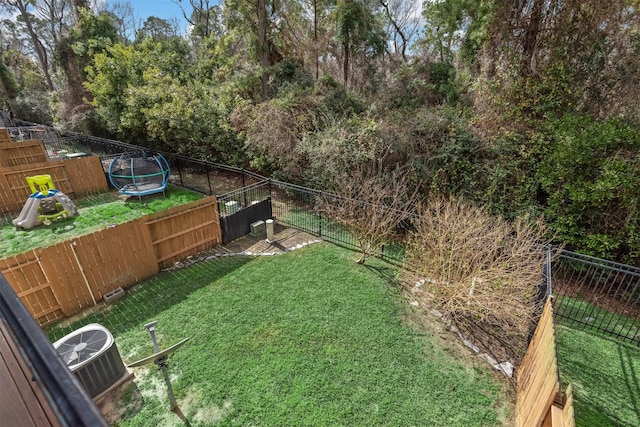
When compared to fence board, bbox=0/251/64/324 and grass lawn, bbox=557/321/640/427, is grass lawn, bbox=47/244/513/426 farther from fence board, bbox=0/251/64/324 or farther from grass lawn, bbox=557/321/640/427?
grass lawn, bbox=557/321/640/427

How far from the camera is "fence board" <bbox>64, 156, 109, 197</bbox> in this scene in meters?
10.2

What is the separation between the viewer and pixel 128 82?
43.6ft

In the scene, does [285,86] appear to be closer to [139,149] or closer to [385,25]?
[139,149]

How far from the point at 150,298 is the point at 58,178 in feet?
25.9

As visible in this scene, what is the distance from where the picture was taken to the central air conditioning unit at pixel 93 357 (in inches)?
142

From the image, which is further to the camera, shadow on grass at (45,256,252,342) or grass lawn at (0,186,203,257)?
grass lawn at (0,186,203,257)

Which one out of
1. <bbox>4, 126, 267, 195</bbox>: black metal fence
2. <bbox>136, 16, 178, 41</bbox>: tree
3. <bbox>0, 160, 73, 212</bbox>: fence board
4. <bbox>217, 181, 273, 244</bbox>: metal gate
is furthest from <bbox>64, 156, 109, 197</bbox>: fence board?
<bbox>136, 16, 178, 41</bbox>: tree

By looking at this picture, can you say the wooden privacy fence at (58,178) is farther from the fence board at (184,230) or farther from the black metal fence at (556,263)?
the fence board at (184,230)

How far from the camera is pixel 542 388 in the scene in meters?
2.91

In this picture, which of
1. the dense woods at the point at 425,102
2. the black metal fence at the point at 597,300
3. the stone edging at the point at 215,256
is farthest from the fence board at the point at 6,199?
the black metal fence at the point at 597,300

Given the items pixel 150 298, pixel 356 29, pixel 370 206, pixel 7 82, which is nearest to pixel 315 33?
pixel 356 29

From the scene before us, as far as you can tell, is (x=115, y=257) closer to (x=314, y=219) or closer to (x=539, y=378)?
(x=314, y=219)

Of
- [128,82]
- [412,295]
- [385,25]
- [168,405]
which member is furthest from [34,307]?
[385,25]

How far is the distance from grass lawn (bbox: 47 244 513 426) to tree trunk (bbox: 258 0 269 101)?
369 inches
